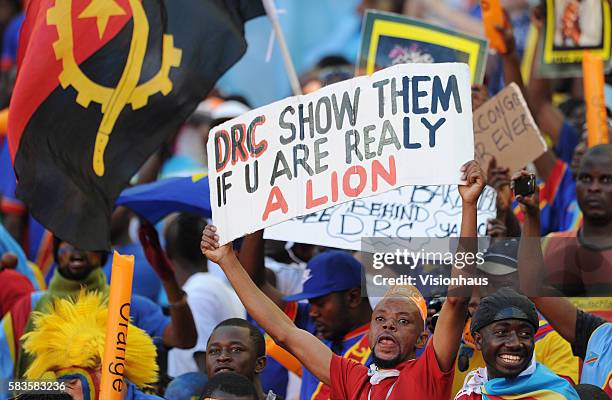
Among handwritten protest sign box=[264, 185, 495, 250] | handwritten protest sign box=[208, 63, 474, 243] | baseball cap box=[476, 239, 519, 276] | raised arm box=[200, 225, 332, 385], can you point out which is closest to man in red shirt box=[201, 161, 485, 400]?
raised arm box=[200, 225, 332, 385]

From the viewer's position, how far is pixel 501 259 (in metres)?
5.72

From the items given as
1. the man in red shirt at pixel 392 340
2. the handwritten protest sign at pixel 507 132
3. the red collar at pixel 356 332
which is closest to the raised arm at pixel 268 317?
the man in red shirt at pixel 392 340

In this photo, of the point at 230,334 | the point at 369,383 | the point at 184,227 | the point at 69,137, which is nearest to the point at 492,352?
the point at 369,383

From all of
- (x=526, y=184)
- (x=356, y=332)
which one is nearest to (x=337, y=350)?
(x=356, y=332)

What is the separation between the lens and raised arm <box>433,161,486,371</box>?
4887 millimetres

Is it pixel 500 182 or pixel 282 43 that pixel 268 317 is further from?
pixel 282 43

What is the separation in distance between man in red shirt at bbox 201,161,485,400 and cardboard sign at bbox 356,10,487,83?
95.6 inches

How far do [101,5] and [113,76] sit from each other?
354 mm

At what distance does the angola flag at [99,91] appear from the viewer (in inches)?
250

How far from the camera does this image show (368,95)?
5312mm

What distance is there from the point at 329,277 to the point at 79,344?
1.33 meters

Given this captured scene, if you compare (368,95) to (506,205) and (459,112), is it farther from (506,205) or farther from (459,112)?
(506,205)

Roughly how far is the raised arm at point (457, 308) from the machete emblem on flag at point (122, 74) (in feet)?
7.30

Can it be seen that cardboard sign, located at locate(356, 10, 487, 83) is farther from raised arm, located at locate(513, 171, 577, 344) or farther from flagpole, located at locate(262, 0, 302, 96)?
raised arm, located at locate(513, 171, 577, 344)
